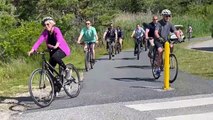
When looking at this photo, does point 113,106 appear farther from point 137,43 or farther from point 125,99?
point 137,43

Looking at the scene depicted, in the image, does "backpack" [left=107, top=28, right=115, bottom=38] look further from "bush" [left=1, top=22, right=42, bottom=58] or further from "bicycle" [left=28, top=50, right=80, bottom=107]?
"bicycle" [left=28, top=50, right=80, bottom=107]

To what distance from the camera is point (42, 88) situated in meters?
9.73

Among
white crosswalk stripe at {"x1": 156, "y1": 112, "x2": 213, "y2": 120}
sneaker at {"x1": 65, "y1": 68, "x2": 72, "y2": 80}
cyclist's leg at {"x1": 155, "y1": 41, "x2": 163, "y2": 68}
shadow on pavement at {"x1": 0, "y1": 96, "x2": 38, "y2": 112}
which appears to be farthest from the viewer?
cyclist's leg at {"x1": 155, "y1": 41, "x2": 163, "y2": 68}

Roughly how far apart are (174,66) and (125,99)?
128 inches

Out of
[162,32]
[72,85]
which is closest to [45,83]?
[72,85]

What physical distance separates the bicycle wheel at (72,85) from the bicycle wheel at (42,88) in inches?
22.3

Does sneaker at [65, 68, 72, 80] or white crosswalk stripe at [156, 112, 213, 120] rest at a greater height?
sneaker at [65, 68, 72, 80]

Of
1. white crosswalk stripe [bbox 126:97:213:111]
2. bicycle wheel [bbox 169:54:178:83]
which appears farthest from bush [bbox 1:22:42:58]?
white crosswalk stripe [bbox 126:97:213:111]

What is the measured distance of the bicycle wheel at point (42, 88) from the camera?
372 inches

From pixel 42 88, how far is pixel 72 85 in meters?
1.04

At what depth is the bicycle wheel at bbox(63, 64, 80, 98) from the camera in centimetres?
1033

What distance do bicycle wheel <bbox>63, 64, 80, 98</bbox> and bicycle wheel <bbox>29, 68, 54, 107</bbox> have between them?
0.57 metres

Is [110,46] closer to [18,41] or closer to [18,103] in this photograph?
[18,41]

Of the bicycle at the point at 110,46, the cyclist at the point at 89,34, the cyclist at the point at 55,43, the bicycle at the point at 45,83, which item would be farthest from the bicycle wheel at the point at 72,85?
the bicycle at the point at 110,46
